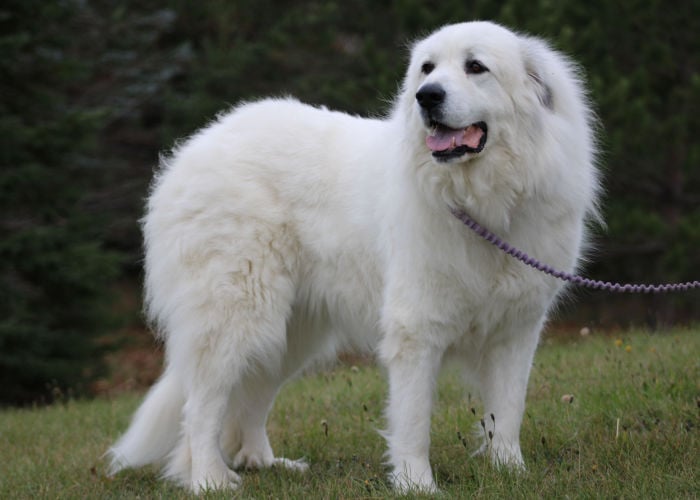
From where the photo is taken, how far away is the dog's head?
3639mm

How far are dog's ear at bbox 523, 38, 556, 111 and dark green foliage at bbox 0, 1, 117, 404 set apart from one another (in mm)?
6196

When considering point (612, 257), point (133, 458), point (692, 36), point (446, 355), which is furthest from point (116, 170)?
point (446, 355)

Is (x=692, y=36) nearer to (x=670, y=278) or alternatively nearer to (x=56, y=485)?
(x=670, y=278)

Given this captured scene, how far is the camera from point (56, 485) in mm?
4363

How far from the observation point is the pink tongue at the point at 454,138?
12.0 ft

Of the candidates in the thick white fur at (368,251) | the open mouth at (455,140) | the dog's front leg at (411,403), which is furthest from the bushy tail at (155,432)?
the open mouth at (455,140)

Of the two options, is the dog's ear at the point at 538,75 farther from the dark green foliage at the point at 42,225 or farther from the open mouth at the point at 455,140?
the dark green foliage at the point at 42,225

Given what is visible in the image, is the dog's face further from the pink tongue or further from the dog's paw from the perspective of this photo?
the dog's paw

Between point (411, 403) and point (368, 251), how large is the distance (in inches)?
30.4

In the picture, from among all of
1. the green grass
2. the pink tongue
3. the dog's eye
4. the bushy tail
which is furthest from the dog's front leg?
the bushy tail

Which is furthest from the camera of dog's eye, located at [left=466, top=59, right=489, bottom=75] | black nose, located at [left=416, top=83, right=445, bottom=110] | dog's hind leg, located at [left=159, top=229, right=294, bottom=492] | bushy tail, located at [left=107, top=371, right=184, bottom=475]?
bushy tail, located at [left=107, top=371, right=184, bottom=475]

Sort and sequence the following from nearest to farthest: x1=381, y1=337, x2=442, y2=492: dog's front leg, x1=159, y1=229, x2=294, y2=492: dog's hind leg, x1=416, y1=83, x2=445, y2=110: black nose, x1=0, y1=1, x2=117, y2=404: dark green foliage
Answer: x1=416, y1=83, x2=445, y2=110: black nose
x1=381, y1=337, x2=442, y2=492: dog's front leg
x1=159, y1=229, x2=294, y2=492: dog's hind leg
x1=0, y1=1, x2=117, y2=404: dark green foliage

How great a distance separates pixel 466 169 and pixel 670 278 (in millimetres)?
8148

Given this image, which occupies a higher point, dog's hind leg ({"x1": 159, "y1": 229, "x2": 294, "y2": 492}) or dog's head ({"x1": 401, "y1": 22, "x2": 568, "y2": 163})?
dog's head ({"x1": 401, "y1": 22, "x2": 568, "y2": 163})
